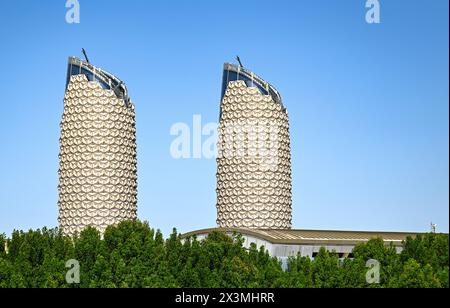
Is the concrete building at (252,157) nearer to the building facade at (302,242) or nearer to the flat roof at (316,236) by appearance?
Answer: the flat roof at (316,236)

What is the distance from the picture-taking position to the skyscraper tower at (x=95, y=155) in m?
127

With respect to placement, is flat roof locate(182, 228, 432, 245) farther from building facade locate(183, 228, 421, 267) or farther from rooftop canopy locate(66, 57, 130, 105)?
rooftop canopy locate(66, 57, 130, 105)

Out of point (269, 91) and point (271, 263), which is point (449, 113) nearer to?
point (271, 263)

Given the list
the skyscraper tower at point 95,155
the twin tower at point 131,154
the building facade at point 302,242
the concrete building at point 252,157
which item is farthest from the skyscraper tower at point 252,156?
the building facade at point 302,242

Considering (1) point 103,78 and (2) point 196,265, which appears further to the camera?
(1) point 103,78

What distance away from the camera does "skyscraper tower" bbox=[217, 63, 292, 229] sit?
13112 cm

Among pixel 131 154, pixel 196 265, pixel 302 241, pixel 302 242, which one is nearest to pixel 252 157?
pixel 131 154

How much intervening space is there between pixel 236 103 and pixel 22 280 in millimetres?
65665

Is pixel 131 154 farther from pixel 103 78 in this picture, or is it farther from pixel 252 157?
pixel 252 157

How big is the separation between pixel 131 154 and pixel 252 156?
1734 centimetres

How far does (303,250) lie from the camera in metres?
108

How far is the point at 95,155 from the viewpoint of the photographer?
127000 mm
